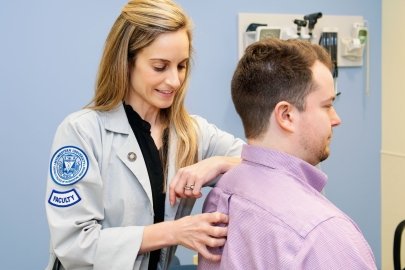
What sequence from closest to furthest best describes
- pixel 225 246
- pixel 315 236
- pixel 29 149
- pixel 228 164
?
pixel 315 236 < pixel 225 246 < pixel 228 164 < pixel 29 149

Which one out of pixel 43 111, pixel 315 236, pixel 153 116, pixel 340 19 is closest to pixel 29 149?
pixel 43 111

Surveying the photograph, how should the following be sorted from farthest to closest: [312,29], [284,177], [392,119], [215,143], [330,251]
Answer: [392,119] → [312,29] → [215,143] → [284,177] → [330,251]

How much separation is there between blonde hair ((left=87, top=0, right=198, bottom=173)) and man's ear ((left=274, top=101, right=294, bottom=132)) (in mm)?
374

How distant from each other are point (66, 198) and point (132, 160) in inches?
8.1

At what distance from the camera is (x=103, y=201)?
1.19 metres

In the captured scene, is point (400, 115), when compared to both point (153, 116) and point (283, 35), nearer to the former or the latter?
point (283, 35)

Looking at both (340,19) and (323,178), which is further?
(340,19)

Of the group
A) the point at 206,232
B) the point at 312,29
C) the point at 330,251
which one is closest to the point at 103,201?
the point at 206,232

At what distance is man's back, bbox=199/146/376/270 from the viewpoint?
800 millimetres

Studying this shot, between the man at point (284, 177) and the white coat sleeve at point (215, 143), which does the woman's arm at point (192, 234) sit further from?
the white coat sleeve at point (215, 143)

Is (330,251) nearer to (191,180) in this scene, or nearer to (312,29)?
(191,180)

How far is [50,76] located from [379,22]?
1955 millimetres

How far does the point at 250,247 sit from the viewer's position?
88cm

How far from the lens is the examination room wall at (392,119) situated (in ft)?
8.92
